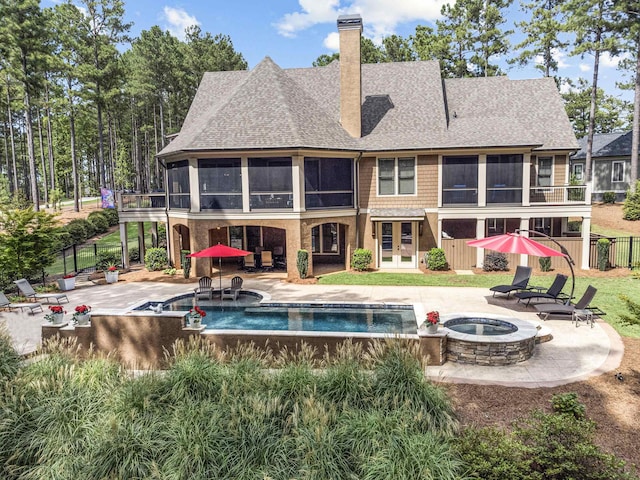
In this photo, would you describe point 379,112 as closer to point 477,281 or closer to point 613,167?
point 477,281

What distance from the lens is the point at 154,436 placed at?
639 centimetres

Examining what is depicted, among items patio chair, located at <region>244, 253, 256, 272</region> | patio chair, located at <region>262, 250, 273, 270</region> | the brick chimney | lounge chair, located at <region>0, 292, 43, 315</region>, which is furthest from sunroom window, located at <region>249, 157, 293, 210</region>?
lounge chair, located at <region>0, 292, 43, 315</region>

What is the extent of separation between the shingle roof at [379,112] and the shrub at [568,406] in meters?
15.1

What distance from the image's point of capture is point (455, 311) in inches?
551

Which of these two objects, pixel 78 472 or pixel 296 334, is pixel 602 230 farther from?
pixel 78 472

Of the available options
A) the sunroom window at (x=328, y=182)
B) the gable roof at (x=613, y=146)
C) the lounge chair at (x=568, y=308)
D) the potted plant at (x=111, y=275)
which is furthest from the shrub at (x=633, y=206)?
the potted plant at (x=111, y=275)

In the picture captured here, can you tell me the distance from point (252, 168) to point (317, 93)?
325 inches

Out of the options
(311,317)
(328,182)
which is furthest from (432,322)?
(328,182)

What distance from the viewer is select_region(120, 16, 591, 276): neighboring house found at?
20312 mm

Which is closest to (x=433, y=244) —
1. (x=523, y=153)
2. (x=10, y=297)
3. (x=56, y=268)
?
(x=523, y=153)

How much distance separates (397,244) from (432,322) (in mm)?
12748

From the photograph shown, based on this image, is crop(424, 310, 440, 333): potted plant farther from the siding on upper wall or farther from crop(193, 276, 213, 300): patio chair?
the siding on upper wall

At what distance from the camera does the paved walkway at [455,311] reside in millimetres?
9422

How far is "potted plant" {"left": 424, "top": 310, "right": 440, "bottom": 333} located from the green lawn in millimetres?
8291
